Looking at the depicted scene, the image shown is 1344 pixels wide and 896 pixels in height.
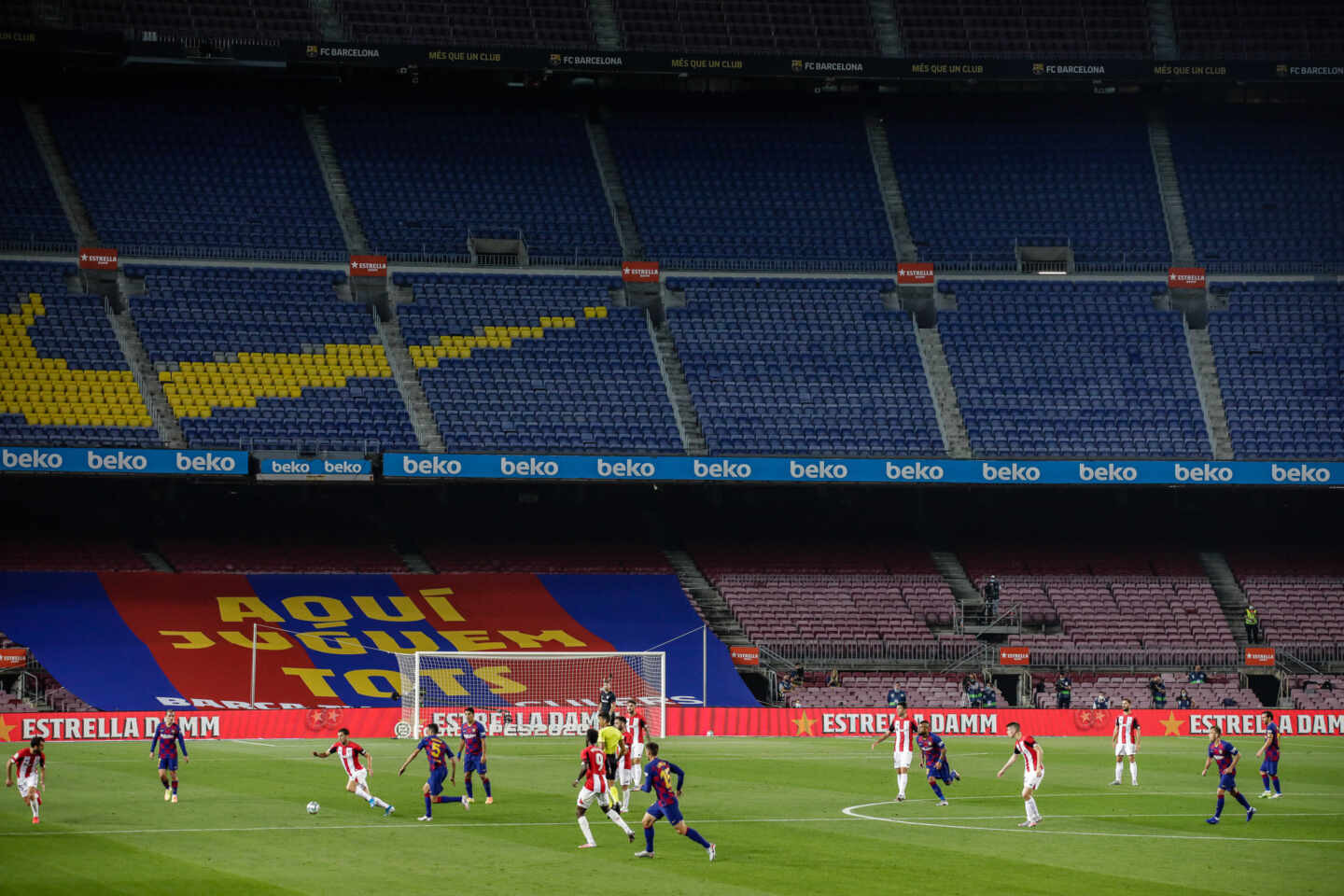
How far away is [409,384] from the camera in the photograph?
6141 centimetres

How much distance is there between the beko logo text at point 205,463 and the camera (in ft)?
185

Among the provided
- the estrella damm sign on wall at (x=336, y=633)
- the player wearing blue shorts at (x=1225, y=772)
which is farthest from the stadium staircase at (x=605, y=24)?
the player wearing blue shorts at (x=1225, y=772)

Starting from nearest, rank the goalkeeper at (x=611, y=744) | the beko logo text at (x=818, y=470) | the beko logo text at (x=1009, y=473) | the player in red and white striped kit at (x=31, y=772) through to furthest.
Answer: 1. the player in red and white striped kit at (x=31, y=772)
2. the goalkeeper at (x=611, y=744)
3. the beko logo text at (x=818, y=470)
4. the beko logo text at (x=1009, y=473)

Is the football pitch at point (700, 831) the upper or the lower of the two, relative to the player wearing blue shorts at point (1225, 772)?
lower

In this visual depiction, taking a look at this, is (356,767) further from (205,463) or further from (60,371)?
(60,371)

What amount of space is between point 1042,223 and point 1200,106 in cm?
968

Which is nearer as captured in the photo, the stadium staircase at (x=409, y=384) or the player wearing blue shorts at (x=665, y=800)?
the player wearing blue shorts at (x=665, y=800)

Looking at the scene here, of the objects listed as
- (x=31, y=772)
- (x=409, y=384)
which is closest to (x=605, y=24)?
(x=409, y=384)

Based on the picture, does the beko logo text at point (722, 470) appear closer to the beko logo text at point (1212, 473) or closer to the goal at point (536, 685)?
the goal at point (536, 685)

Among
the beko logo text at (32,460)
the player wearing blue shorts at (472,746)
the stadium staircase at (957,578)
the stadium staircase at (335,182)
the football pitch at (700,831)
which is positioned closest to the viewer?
the football pitch at (700,831)

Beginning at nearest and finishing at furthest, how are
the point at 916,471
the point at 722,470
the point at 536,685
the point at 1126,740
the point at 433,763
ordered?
1. the point at 433,763
2. the point at 1126,740
3. the point at 536,685
4. the point at 722,470
5. the point at 916,471

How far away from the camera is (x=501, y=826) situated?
29250 millimetres

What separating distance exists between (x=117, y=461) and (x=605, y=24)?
89.9 ft

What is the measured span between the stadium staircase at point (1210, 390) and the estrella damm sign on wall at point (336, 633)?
67.1 ft
